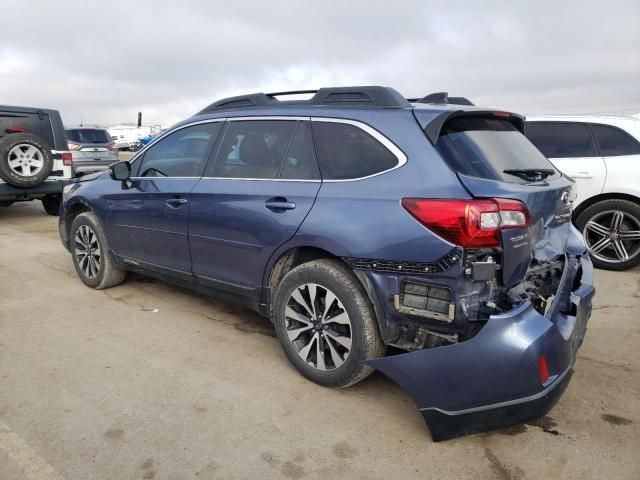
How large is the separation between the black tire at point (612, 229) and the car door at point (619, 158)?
17 cm

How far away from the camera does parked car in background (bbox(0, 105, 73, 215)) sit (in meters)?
7.44

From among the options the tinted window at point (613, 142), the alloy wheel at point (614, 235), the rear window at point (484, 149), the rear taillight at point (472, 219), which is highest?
the tinted window at point (613, 142)

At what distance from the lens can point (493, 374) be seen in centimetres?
224

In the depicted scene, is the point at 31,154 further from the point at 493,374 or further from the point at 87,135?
the point at 493,374

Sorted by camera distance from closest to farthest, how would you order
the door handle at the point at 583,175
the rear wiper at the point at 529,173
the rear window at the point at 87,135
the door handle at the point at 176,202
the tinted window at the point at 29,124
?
the rear wiper at the point at 529,173
the door handle at the point at 176,202
the door handle at the point at 583,175
the tinted window at the point at 29,124
the rear window at the point at 87,135

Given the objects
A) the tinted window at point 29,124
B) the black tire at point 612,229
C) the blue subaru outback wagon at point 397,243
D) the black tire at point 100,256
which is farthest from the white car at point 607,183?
the tinted window at point 29,124

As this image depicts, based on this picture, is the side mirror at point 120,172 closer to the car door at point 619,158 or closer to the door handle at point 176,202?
the door handle at point 176,202

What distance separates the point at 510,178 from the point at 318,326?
1348 millimetres

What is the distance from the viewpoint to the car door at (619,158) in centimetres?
544

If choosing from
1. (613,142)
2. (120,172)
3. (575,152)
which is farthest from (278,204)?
(613,142)

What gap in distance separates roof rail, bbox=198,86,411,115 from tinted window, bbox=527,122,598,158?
391 cm

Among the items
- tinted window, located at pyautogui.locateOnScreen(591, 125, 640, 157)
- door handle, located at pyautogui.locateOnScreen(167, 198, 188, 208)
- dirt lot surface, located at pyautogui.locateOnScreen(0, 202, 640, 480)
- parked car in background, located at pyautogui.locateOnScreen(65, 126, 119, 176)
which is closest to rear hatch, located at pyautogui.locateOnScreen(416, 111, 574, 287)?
dirt lot surface, located at pyautogui.locateOnScreen(0, 202, 640, 480)

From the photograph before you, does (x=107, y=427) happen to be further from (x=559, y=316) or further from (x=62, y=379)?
(x=559, y=316)

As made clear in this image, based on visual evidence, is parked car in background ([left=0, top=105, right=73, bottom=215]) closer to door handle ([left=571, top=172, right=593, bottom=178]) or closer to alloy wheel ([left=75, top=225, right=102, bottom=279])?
alloy wheel ([left=75, top=225, right=102, bottom=279])
